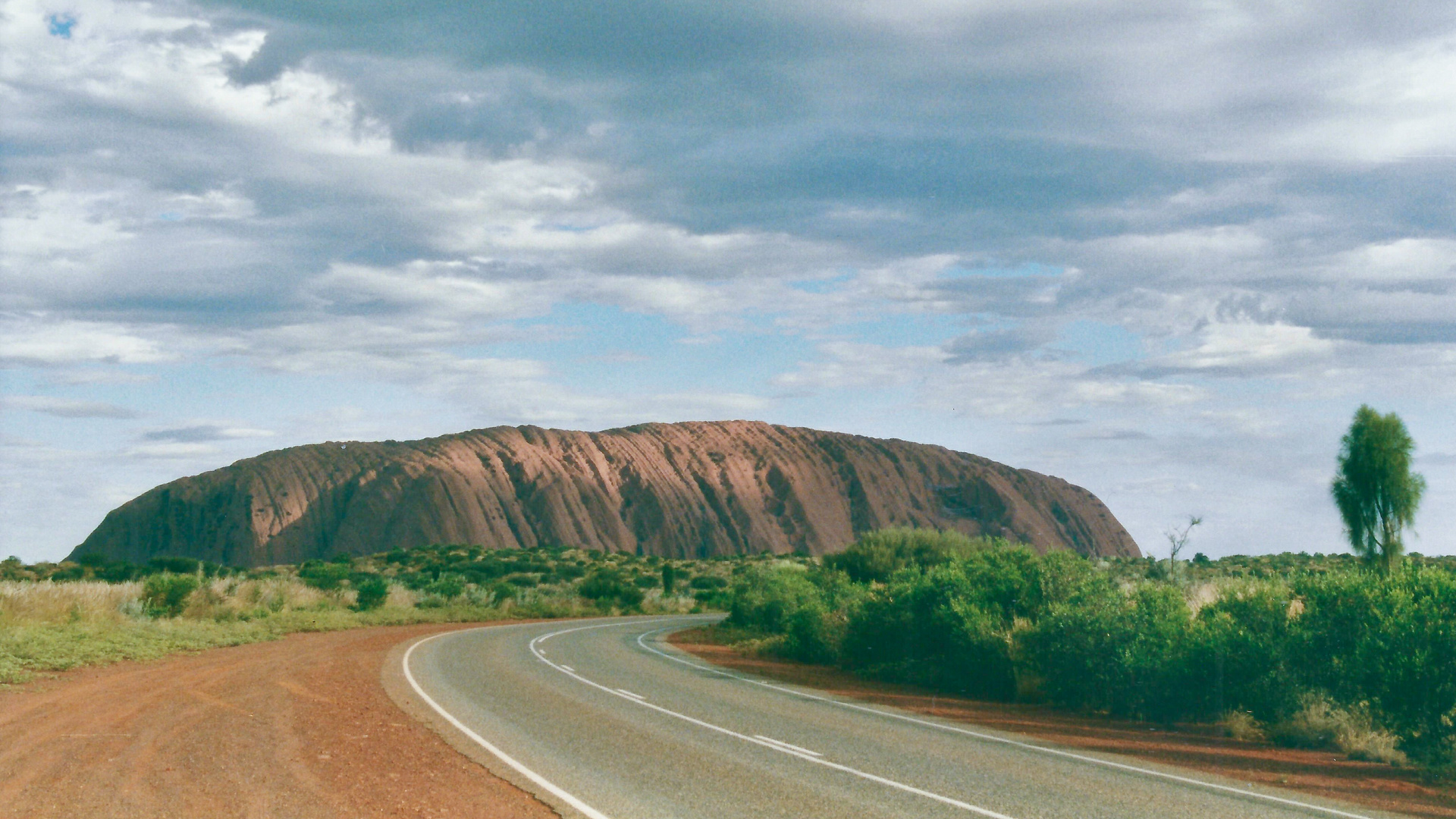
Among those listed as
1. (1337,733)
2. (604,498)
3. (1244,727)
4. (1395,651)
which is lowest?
(1244,727)

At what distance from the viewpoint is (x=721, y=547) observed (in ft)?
323

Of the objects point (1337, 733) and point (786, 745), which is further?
point (1337, 733)

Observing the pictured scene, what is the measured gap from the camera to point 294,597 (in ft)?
125

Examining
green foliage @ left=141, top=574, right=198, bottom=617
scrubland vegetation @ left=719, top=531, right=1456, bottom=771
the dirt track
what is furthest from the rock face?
the dirt track

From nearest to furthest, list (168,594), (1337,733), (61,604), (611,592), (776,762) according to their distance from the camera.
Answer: (776,762) < (1337,733) < (61,604) < (168,594) < (611,592)

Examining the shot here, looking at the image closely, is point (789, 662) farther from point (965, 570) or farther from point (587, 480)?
point (587, 480)

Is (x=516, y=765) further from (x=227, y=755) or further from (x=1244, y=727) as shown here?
(x=1244, y=727)

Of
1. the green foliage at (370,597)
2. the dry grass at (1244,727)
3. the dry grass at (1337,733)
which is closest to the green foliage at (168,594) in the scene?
the green foliage at (370,597)

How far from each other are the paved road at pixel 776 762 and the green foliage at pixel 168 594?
49.7 feet

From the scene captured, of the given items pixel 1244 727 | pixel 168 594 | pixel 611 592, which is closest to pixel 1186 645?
pixel 1244 727

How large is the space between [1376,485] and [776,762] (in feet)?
115

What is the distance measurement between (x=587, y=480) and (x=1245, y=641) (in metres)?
87.9

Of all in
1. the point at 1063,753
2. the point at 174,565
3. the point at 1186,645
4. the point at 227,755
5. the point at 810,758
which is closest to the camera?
the point at 227,755

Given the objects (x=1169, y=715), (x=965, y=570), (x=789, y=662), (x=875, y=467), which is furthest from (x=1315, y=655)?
(x=875, y=467)
